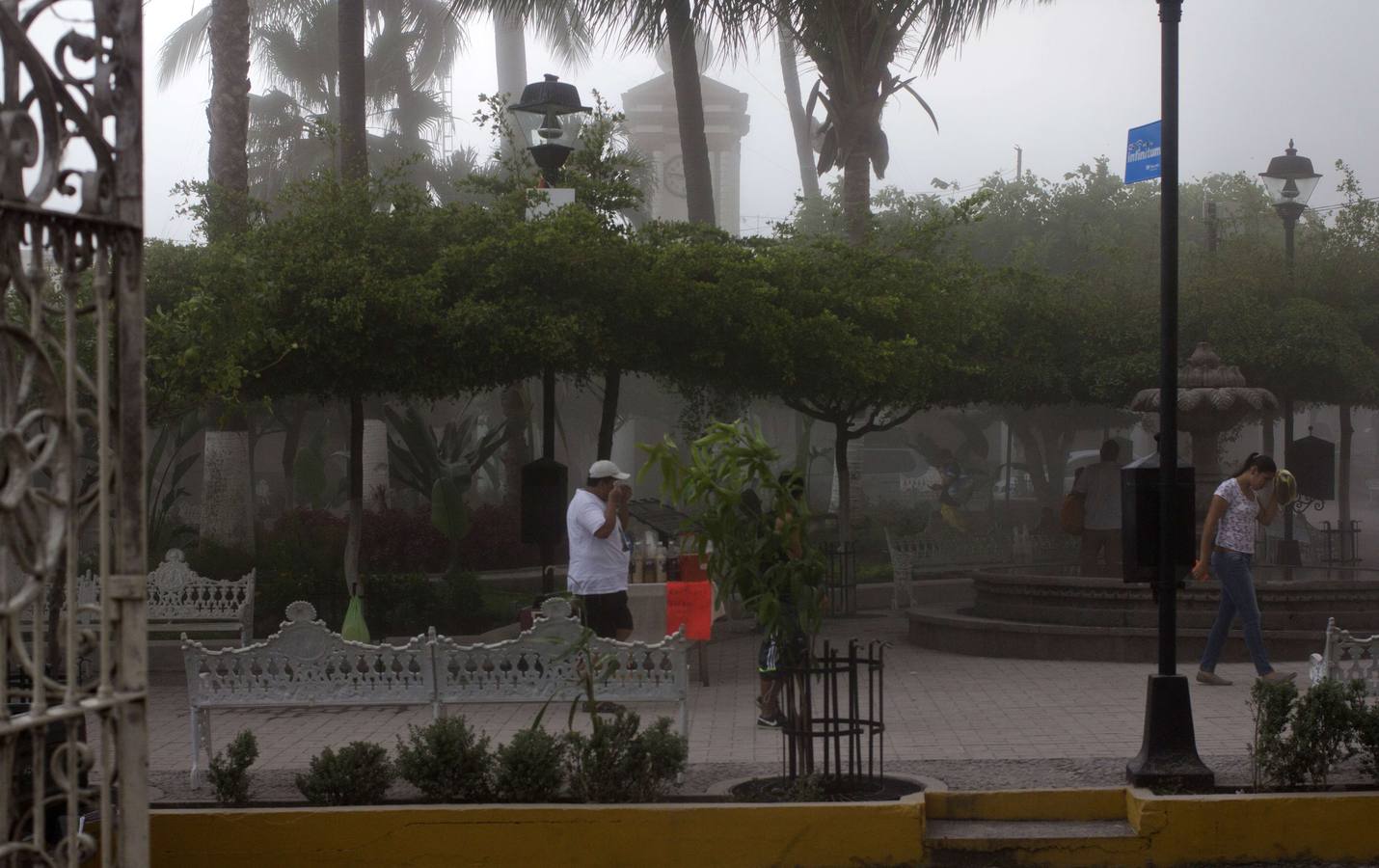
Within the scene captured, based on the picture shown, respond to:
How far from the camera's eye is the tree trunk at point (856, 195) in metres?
19.2

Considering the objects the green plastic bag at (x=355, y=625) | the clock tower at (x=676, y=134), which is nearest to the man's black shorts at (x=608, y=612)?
the green plastic bag at (x=355, y=625)

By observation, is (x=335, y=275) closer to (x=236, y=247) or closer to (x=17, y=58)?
(x=236, y=247)

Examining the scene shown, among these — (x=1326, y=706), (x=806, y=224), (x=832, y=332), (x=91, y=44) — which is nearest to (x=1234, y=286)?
(x=832, y=332)

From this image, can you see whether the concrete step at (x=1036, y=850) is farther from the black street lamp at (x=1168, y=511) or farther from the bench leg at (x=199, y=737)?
the bench leg at (x=199, y=737)

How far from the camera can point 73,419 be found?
3.94 metres

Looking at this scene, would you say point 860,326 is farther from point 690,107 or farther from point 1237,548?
point 690,107

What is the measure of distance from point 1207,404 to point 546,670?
9.08 metres

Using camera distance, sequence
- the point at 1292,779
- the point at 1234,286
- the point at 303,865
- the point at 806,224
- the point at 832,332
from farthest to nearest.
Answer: the point at 806,224, the point at 1234,286, the point at 832,332, the point at 1292,779, the point at 303,865

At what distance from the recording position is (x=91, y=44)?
407cm

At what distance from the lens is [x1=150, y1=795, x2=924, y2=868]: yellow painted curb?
6.64 metres

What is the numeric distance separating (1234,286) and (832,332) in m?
9.57

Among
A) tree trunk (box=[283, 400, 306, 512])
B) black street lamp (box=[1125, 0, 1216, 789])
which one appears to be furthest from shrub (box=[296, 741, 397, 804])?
tree trunk (box=[283, 400, 306, 512])

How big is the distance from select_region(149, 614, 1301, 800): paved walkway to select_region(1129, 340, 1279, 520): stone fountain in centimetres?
331

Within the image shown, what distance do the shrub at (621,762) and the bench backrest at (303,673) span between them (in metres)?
1.97
